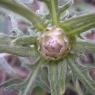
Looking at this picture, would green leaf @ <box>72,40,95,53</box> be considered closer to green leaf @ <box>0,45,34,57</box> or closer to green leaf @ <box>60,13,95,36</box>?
green leaf @ <box>60,13,95,36</box>

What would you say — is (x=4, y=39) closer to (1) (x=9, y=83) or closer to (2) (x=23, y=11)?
(2) (x=23, y=11)

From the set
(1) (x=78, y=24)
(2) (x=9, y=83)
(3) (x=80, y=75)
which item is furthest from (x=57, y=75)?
(2) (x=9, y=83)

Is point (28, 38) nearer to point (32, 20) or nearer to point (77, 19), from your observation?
point (32, 20)

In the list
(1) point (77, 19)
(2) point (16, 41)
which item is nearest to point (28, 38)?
(2) point (16, 41)

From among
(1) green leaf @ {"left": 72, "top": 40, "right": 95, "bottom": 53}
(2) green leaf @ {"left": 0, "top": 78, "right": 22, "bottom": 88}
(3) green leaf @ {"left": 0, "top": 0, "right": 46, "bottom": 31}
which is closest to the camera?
(3) green leaf @ {"left": 0, "top": 0, "right": 46, "bottom": 31}

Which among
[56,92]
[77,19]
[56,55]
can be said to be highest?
[77,19]

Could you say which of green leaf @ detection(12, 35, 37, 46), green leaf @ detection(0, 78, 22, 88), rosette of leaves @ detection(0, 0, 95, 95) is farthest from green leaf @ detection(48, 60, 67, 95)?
green leaf @ detection(0, 78, 22, 88)
